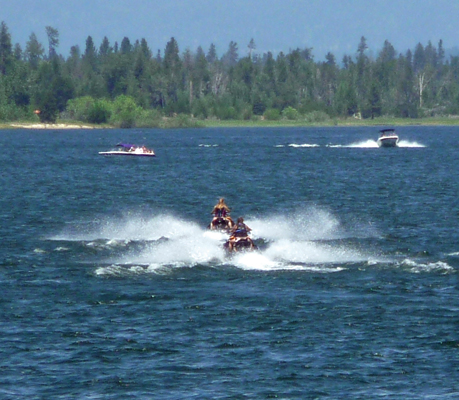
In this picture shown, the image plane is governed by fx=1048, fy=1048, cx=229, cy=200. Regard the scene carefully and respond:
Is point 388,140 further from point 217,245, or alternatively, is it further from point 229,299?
point 229,299

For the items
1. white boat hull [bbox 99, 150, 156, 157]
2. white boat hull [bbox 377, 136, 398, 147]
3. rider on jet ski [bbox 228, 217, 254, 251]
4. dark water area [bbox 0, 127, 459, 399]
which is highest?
rider on jet ski [bbox 228, 217, 254, 251]

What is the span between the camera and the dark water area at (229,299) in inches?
1165

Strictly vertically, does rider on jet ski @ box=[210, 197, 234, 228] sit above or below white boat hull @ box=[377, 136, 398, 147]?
above

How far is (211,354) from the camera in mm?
31797

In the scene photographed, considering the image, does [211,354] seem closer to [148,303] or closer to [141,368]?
[141,368]

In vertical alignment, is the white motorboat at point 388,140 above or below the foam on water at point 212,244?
below

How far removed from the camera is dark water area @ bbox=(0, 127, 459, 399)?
29594 mm

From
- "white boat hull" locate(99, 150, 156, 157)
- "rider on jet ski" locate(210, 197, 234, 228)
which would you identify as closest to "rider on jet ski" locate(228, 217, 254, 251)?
"rider on jet ski" locate(210, 197, 234, 228)

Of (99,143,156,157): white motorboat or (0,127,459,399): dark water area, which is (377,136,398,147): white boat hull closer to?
(99,143,156,157): white motorboat

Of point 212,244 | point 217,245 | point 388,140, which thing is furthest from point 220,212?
point 388,140

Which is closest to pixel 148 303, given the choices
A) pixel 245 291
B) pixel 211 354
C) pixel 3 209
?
pixel 245 291

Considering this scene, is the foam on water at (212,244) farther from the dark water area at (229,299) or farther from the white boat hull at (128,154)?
the white boat hull at (128,154)

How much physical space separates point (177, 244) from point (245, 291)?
11587 millimetres

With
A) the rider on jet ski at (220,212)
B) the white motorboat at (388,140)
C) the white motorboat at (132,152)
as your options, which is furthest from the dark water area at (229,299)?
the white motorboat at (388,140)
